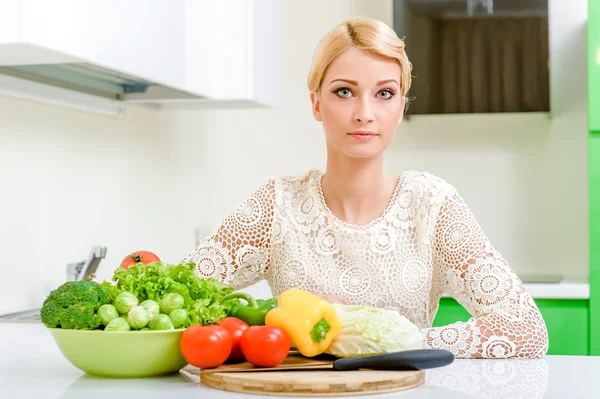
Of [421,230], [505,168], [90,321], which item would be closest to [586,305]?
[505,168]

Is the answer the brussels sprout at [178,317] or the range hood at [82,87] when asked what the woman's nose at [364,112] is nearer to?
the brussels sprout at [178,317]

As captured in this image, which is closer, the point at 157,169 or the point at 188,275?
the point at 188,275

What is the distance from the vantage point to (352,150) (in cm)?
161

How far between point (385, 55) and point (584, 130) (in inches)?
74.4

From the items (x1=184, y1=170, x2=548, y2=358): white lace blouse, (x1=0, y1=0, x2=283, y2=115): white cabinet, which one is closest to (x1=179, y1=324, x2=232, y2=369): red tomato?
(x1=184, y1=170, x2=548, y2=358): white lace blouse

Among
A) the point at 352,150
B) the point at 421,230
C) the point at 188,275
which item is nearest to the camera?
the point at 188,275

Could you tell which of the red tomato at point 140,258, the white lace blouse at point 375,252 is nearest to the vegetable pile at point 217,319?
the red tomato at point 140,258

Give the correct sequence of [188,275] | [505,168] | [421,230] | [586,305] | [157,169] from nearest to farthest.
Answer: [188,275] → [421,230] → [586,305] → [157,169] → [505,168]

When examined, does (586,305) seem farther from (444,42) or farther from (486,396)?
(486,396)

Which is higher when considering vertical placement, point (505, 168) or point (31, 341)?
point (505, 168)

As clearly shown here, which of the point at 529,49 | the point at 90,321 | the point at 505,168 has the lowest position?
the point at 90,321

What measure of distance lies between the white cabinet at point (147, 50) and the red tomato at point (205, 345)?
27.6 inches

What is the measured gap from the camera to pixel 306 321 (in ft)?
4.00

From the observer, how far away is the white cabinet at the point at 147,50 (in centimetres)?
167
